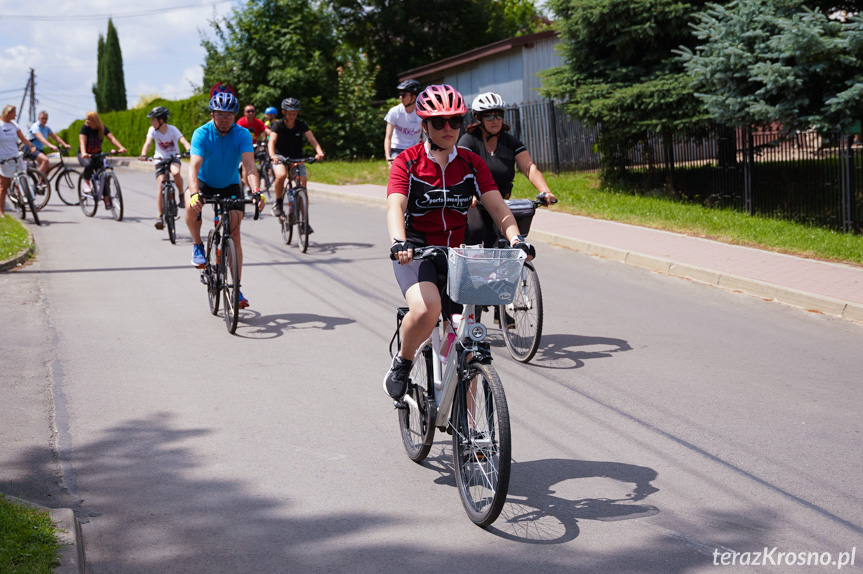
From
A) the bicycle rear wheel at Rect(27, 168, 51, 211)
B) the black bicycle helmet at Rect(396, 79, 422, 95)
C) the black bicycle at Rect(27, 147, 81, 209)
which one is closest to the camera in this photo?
the black bicycle helmet at Rect(396, 79, 422, 95)

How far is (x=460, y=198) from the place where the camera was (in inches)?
192

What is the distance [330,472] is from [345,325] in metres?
3.72

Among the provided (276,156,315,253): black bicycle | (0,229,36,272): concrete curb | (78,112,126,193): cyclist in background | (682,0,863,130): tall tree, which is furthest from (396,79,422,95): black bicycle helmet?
(78,112,126,193): cyclist in background

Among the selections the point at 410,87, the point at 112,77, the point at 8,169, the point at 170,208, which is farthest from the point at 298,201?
the point at 112,77

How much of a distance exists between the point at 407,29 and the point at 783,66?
32660mm

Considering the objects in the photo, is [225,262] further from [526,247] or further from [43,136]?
[43,136]

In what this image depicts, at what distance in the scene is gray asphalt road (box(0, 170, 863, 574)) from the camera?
162 inches

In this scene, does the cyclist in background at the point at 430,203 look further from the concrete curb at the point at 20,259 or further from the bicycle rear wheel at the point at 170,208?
the bicycle rear wheel at the point at 170,208

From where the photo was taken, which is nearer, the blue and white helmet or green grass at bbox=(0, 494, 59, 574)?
green grass at bbox=(0, 494, 59, 574)

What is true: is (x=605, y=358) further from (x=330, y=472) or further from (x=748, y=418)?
(x=330, y=472)

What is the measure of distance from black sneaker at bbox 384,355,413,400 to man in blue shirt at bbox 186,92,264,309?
383 centimetres

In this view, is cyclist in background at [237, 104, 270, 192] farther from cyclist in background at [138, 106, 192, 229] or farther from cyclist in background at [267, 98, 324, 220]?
cyclist in background at [267, 98, 324, 220]

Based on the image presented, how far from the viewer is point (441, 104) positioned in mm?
4688

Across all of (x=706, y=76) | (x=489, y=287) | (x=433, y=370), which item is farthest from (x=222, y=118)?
(x=706, y=76)
